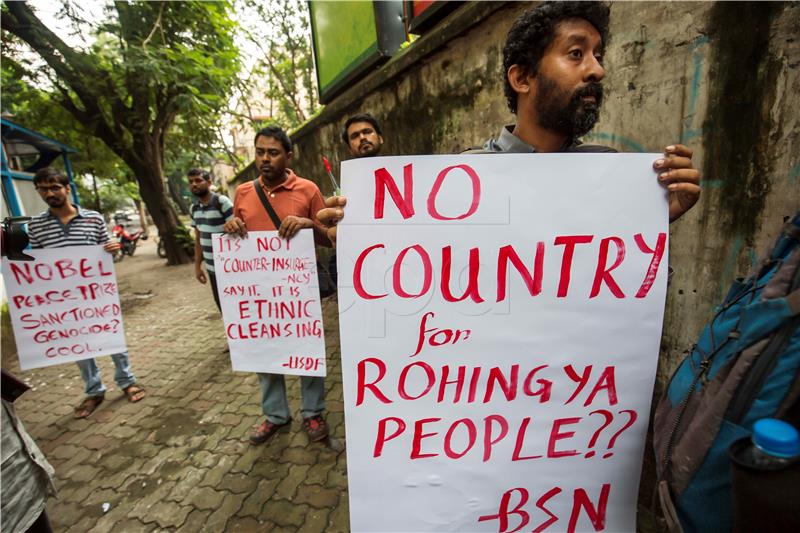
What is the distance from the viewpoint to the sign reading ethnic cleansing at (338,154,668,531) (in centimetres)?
95

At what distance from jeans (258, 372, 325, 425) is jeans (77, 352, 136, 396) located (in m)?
1.57

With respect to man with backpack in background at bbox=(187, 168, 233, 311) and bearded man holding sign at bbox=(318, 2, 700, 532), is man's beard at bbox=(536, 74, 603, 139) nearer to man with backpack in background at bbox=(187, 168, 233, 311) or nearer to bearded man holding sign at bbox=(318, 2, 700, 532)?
bearded man holding sign at bbox=(318, 2, 700, 532)

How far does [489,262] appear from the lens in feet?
3.18

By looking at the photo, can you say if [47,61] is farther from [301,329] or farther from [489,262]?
[489,262]

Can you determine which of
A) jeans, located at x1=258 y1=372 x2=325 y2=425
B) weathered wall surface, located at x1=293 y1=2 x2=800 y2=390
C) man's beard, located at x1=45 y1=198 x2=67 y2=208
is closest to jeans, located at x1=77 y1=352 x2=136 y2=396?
man's beard, located at x1=45 y1=198 x2=67 y2=208

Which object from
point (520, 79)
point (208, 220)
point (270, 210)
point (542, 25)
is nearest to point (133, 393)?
point (208, 220)

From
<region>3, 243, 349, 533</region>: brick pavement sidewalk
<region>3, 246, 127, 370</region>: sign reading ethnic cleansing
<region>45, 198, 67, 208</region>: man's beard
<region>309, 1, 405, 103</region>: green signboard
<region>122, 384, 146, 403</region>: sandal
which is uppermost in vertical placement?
<region>309, 1, 405, 103</region>: green signboard

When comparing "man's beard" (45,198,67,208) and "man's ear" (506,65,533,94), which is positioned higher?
"man's ear" (506,65,533,94)

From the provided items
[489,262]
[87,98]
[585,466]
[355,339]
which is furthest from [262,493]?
[87,98]

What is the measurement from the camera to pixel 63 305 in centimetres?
238

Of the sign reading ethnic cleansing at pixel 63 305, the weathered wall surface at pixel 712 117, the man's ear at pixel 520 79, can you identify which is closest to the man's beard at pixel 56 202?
the sign reading ethnic cleansing at pixel 63 305

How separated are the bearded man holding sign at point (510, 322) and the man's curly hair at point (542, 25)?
0.04 ft

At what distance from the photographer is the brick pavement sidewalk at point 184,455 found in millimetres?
1924

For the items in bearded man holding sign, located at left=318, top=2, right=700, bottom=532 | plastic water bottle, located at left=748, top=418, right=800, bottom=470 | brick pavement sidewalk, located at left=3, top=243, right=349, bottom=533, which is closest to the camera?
plastic water bottle, located at left=748, top=418, right=800, bottom=470
